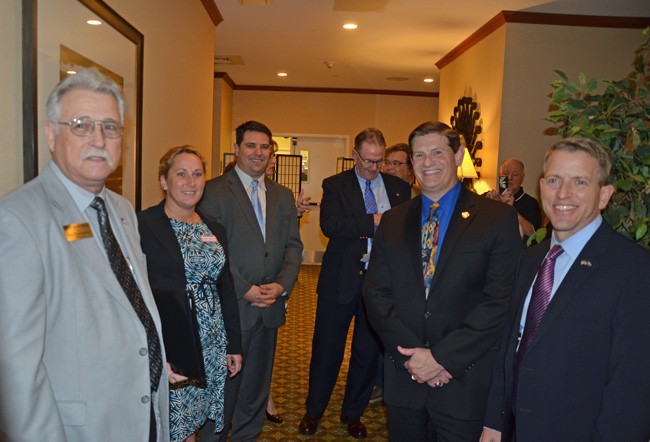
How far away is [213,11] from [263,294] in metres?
4.10

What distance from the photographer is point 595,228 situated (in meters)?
1.85

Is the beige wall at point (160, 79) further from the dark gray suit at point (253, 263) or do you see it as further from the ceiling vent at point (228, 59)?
the ceiling vent at point (228, 59)

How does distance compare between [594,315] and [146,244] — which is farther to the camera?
[146,244]

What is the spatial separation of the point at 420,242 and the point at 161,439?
1252 mm

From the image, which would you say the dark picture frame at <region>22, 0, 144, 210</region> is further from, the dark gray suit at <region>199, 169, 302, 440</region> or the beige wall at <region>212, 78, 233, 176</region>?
the beige wall at <region>212, 78, 233, 176</region>

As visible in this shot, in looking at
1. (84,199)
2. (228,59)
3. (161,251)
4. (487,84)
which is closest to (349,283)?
(161,251)

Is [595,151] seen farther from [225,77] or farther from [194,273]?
[225,77]

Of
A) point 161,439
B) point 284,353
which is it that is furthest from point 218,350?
point 284,353

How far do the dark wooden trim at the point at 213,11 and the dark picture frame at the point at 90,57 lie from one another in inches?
93.6

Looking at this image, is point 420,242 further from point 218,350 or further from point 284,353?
point 284,353

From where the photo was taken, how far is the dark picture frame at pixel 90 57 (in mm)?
2088

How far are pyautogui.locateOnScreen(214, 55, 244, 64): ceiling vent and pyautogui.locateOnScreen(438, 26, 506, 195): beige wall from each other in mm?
3524

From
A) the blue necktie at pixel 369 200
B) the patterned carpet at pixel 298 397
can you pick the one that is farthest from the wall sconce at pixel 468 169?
the blue necktie at pixel 369 200

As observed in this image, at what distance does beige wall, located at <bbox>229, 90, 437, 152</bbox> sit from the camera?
12.0 metres
